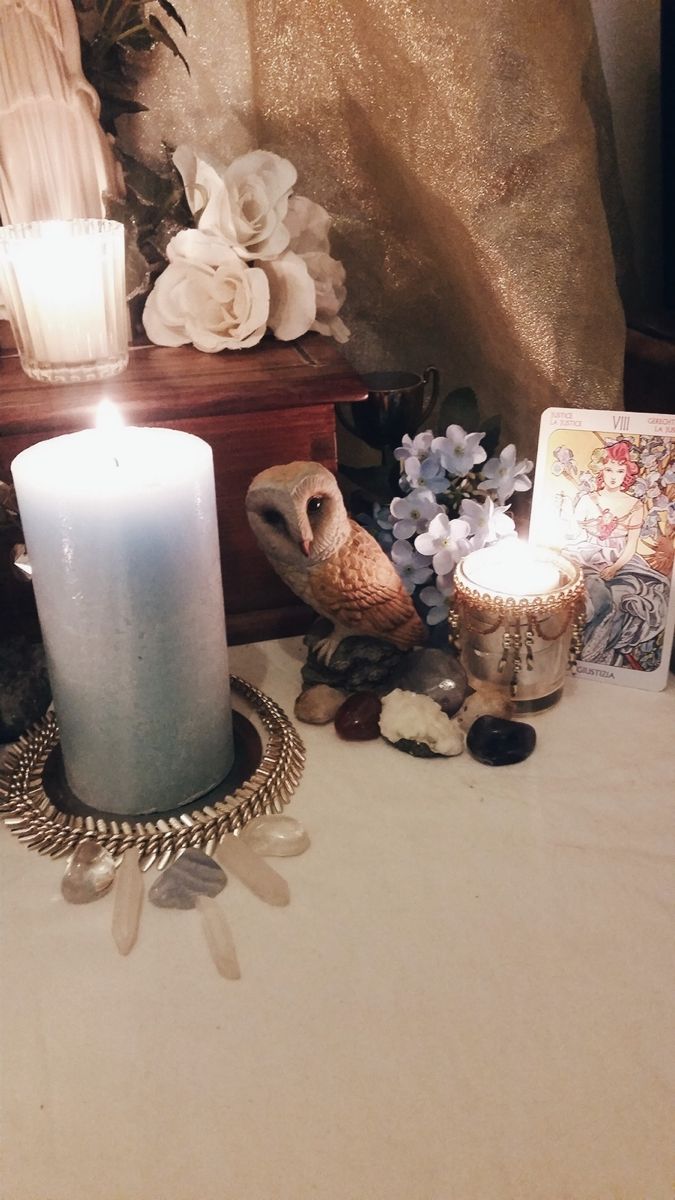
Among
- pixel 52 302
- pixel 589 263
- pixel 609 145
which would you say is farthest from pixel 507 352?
pixel 52 302

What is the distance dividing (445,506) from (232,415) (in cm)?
18

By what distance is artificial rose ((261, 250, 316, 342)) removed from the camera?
0.81 m

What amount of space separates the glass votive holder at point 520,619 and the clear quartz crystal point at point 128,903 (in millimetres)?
293

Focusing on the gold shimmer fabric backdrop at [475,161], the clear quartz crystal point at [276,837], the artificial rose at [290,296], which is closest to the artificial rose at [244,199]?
the artificial rose at [290,296]

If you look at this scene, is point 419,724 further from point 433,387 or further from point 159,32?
point 159,32

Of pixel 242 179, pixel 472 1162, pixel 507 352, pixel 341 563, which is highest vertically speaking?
pixel 242 179

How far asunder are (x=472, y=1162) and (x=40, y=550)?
39cm

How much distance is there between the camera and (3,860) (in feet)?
2.00

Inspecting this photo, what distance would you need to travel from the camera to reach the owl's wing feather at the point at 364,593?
709 millimetres

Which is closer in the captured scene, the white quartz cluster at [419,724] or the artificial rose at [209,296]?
the white quartz cluster at [419,724]

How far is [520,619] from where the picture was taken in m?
0.69

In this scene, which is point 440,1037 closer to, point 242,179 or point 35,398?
point 35,398

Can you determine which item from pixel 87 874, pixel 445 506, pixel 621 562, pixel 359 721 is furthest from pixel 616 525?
pixel 87 874

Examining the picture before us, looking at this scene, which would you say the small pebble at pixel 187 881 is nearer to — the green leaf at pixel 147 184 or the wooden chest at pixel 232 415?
the wooden chest at pixel 232 415
